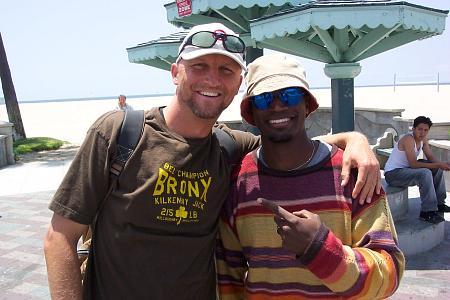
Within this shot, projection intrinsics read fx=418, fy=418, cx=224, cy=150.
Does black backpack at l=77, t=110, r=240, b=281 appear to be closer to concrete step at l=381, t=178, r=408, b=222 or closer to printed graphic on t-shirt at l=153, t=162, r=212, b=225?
printed graphic on t-shirt at l=153, t=162, r=212, b=225

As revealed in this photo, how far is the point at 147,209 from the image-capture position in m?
1.85

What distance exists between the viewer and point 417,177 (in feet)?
19.3

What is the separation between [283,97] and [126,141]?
2.38 feet

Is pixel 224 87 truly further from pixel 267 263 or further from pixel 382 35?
pixel 382 35

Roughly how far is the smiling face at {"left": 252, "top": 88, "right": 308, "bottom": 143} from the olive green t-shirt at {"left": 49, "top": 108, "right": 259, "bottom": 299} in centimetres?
34

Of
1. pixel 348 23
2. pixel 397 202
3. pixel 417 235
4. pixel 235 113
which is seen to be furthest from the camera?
pixel 235 113

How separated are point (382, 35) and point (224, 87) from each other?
14.7 ft

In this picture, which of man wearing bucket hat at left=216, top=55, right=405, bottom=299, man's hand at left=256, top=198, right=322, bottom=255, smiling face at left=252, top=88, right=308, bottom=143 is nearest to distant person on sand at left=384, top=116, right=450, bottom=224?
man wearing bucket hat at left=216, top=55, right=405, bottom=299

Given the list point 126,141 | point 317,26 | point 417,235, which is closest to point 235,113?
point 417,235

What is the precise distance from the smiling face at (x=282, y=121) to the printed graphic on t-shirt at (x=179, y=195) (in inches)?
15.0

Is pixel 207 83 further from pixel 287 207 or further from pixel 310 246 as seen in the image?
pixel 310 246

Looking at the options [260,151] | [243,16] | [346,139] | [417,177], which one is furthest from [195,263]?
[243,16]

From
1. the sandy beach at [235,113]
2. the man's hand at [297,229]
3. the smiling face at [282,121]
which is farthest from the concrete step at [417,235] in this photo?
the man's hand at [297,229]

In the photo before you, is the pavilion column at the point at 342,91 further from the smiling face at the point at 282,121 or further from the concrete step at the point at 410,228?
the smiling face at the point at 282,121
